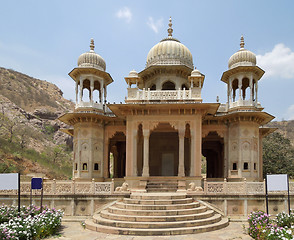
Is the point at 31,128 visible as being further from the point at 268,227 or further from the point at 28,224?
the point at 268,227

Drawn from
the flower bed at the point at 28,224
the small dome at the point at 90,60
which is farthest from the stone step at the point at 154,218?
the small dome at the point at 90,60

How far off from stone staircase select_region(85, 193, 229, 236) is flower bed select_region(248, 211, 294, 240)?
198 cm

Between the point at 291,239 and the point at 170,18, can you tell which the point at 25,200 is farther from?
the point at 170,18

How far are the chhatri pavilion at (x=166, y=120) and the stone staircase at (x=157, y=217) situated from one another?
2.99 metres

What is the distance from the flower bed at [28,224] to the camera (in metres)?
9.22

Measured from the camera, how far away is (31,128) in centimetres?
5631

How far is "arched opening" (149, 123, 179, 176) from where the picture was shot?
21234 mm

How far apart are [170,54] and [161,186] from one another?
35.1ft

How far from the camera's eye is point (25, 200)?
1509 centimetres

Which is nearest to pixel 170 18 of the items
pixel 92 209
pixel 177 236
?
pixel 92 209

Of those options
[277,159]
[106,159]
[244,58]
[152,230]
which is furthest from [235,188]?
[277,159]

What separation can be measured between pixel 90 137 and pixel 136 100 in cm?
498

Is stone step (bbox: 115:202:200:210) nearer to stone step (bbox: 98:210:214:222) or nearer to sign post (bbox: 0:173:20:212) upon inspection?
stone step (bbox: 98:210:214:222)

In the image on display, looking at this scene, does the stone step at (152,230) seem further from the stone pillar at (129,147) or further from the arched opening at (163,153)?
the arched opening at (163,153)
